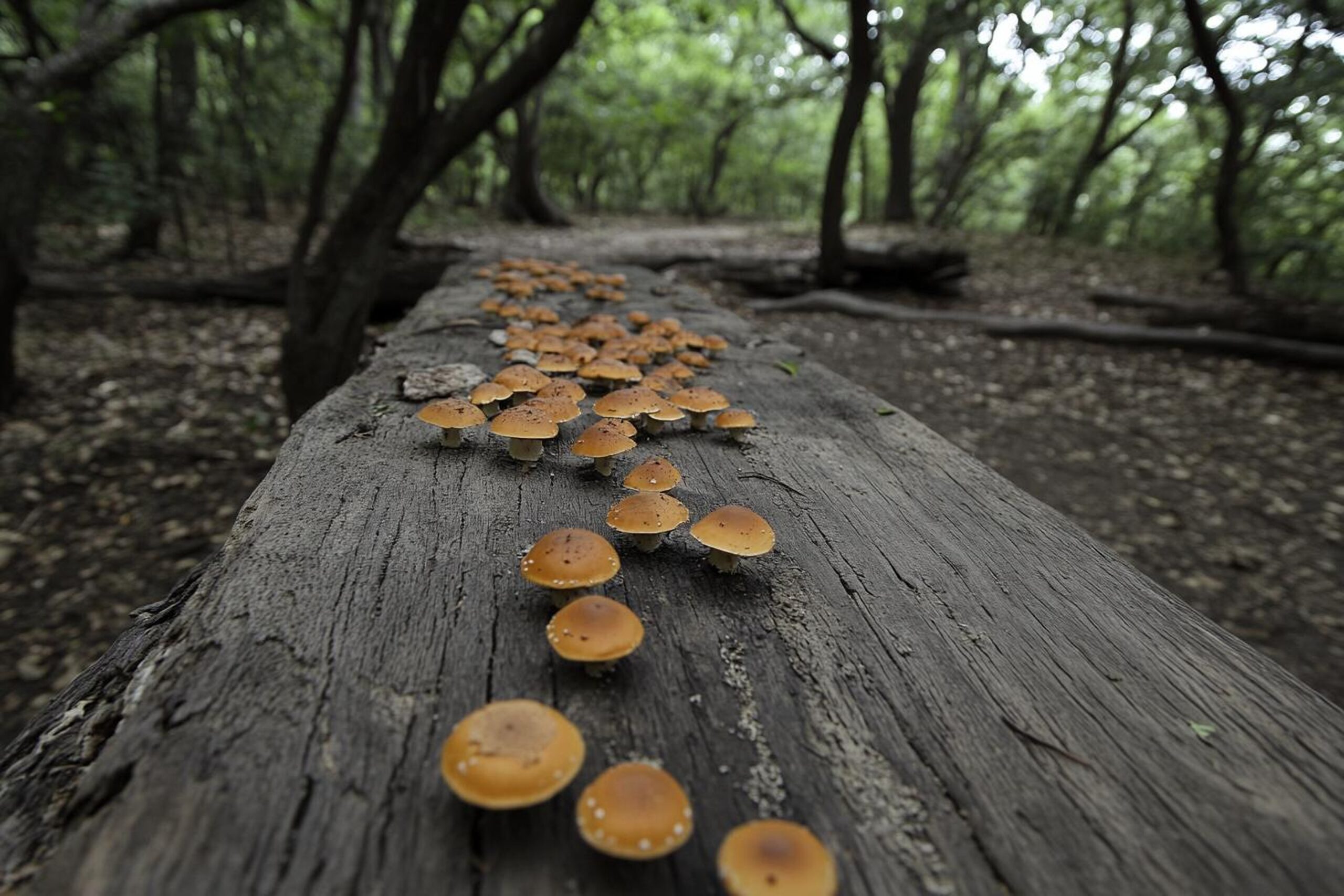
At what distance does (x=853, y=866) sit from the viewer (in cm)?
108

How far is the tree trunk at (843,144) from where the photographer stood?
9.39m

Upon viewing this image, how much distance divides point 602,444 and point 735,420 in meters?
0.64

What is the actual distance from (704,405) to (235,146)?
13.6 m

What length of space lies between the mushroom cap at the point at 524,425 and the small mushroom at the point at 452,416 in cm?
13

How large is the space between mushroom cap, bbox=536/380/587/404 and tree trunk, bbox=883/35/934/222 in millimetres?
19279

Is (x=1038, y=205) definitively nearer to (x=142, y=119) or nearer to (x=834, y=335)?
(x=834, y=335)

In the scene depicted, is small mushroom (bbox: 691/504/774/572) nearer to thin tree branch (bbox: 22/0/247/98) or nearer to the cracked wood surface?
the cracked wood surface

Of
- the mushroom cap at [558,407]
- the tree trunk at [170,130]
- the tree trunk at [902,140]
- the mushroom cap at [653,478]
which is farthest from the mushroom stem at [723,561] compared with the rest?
the tree trunk at [902,140]

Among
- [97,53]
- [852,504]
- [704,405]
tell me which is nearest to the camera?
[852,504]

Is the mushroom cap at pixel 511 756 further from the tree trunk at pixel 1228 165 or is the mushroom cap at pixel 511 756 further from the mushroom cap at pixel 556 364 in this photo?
the tree trunk at pixel 1228 165

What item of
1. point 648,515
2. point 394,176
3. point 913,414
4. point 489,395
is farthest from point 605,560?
point 913,414

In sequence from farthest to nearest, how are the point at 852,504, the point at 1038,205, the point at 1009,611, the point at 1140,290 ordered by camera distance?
the point at 1038,205
the point at 1140,290
the point at 852,504
the point at 1009,611

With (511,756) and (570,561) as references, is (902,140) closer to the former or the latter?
(570,561)

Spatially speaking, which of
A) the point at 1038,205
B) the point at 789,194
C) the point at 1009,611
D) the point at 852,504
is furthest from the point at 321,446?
the point at 789,194
